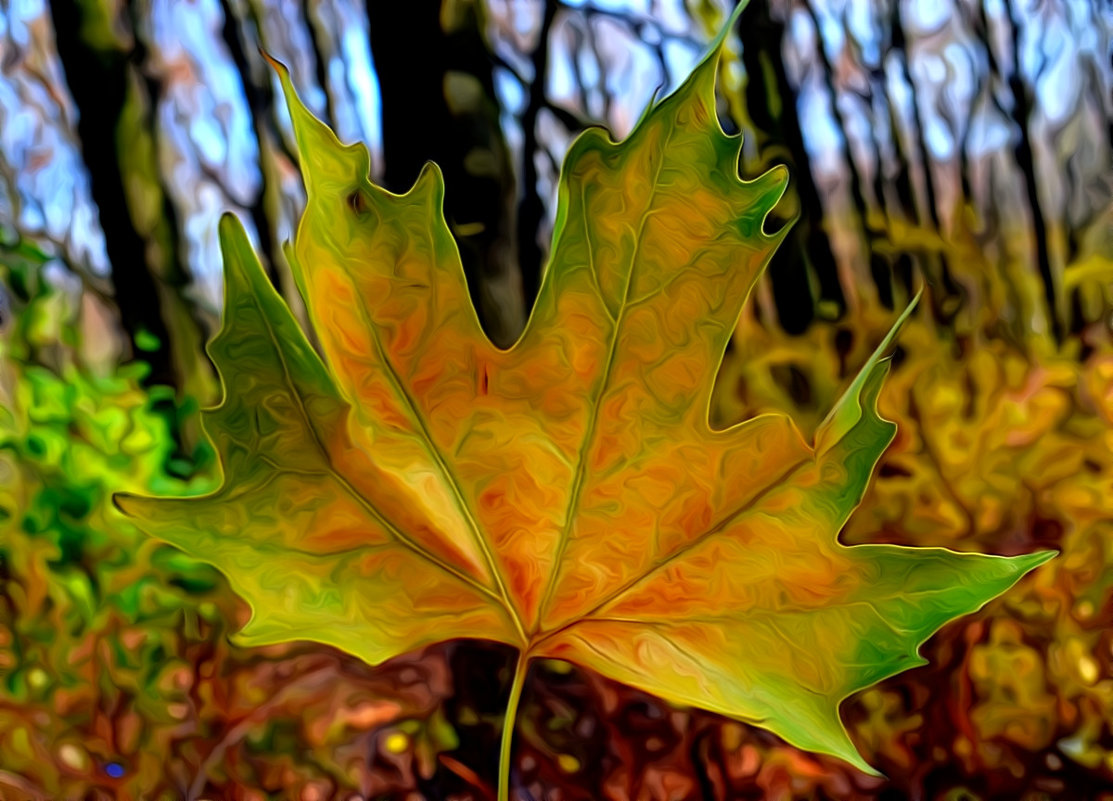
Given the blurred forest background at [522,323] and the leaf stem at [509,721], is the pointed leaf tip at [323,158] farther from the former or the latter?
the leaf stem at [509,721]

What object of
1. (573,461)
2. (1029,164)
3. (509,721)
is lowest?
(509,721)

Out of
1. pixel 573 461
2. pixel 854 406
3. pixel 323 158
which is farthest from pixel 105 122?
pixel 854 406

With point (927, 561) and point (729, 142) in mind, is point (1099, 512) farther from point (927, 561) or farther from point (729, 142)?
point (729, 142)

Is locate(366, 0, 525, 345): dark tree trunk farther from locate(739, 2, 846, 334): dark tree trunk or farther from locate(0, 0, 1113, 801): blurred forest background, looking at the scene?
locate(739, 2, 846, 334): dark tree trunk

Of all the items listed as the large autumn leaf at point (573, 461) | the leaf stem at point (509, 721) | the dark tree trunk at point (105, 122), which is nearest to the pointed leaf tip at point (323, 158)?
the large autumn leaf at point (573, 461)

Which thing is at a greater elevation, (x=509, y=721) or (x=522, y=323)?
(x=522, y=323)

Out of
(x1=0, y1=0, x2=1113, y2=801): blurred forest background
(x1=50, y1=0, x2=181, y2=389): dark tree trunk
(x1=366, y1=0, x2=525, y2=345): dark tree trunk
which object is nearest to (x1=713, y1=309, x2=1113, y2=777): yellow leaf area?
(x1=0, y1=0, x2=1113, y2=801): blurred forest background

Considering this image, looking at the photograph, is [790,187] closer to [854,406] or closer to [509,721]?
[854,406]
